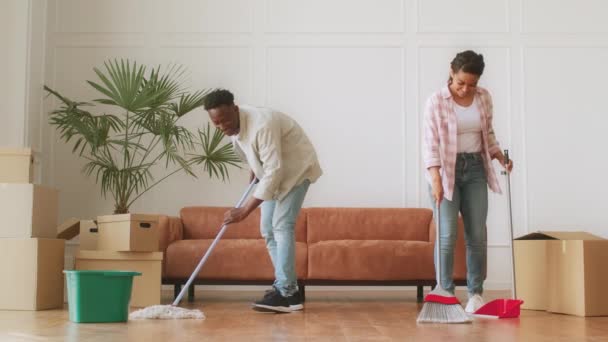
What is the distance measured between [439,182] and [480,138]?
30cm

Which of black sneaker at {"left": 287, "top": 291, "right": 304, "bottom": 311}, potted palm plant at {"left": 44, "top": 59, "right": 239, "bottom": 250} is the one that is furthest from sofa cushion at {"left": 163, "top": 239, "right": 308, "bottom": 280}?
black sneaker at {"left": 287, "top": 291, "right": 304, "bottom": 311}

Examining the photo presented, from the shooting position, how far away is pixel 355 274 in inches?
173

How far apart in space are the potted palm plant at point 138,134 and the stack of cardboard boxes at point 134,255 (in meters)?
1.01

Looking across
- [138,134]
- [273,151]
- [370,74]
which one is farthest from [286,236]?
[370,74]

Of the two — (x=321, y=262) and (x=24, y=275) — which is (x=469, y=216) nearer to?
(x=321, y=262)

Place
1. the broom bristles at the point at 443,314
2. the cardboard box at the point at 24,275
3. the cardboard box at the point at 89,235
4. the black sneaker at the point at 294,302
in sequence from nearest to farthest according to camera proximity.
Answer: the broom bristles at the point at 443,314
the black sneaker at the point at 294,302
the cardboard box at the point at 24,275
the cardboard box at the point at 89,235

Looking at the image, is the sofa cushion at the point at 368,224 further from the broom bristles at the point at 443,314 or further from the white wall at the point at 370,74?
the broom bristles at the point at 443,314

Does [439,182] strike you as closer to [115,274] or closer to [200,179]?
[115,274]

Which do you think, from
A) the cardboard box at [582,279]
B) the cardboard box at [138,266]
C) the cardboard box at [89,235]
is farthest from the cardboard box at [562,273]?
the cardboard box at [89,235]

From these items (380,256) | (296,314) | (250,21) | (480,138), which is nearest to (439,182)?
(480,138)

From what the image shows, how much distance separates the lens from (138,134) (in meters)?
5.00

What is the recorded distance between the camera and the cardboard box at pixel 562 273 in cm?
329

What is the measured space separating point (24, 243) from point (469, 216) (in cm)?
210

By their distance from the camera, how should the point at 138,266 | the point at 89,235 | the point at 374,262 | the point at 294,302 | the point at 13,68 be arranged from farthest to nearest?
the point at 13,68
the point at 374,262
the point at 89,235
the point at 138,266
the point at 294,302
